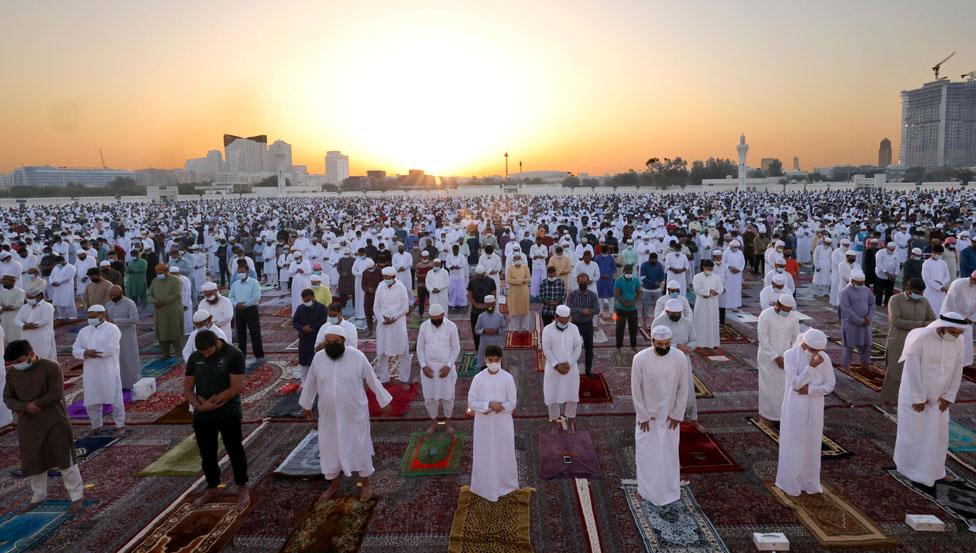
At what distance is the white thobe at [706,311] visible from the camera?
804 centimetres

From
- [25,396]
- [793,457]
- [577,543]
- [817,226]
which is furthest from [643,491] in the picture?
[817,226]

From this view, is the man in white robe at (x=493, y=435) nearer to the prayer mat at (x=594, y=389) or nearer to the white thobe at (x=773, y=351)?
the prayer mat at (x=594, y=389)

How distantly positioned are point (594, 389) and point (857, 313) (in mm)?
3366

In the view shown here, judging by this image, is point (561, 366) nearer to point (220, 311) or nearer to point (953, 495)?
point (953, 495)

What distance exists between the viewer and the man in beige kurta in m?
9.25

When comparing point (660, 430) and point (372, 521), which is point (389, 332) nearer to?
point (372, 521)

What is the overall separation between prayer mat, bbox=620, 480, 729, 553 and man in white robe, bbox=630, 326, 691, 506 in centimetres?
8

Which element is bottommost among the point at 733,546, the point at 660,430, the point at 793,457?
the point at 733,546

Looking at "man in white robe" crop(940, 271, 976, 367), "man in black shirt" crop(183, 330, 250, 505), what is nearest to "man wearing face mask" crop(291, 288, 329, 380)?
"man in black shirt" crop(183, 330, 250, 505)

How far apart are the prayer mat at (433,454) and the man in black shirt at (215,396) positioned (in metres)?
1.36

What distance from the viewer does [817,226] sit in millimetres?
16656

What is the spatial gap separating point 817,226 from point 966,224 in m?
4.85

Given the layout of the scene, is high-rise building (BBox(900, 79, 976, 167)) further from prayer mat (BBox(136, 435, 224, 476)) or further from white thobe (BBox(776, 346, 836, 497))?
prayer mat (BBox(136, 435, 224, 476))

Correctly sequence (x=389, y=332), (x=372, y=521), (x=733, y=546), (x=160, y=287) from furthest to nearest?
(x=160, y=287) < (x=389, y=332) < (x=372, y=521) < (x=733, y=546)
